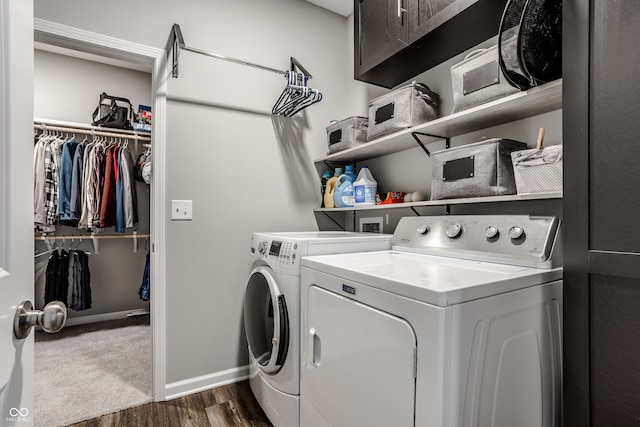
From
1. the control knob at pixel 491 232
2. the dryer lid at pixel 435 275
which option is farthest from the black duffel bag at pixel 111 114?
the control knob at pixel 491 232

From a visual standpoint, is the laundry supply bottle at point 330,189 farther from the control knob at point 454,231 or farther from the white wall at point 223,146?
the control knob at point 454,231

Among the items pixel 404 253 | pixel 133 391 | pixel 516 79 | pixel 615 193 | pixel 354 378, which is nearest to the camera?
pixel 615 193

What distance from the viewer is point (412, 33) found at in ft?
5.10

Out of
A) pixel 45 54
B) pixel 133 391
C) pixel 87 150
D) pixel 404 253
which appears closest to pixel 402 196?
pixel 404 253

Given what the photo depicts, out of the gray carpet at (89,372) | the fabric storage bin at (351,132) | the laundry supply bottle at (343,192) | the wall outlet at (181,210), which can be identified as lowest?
the gray carpet at (89,372)

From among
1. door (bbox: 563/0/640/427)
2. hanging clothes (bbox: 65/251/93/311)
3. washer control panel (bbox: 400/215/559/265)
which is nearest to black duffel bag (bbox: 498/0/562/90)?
door (bbox: 563/0/640/427)

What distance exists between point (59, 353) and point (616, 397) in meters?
3.33

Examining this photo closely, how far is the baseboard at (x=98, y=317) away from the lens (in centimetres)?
312

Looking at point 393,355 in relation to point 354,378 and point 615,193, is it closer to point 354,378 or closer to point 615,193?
point 354,378

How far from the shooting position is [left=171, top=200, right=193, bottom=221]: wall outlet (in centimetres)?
192

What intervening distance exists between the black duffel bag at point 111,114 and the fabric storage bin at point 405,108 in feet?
8.79

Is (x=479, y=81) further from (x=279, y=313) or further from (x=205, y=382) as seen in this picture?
(x=205, y=382)

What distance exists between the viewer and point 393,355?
87 centimetres

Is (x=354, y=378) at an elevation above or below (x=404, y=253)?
below
